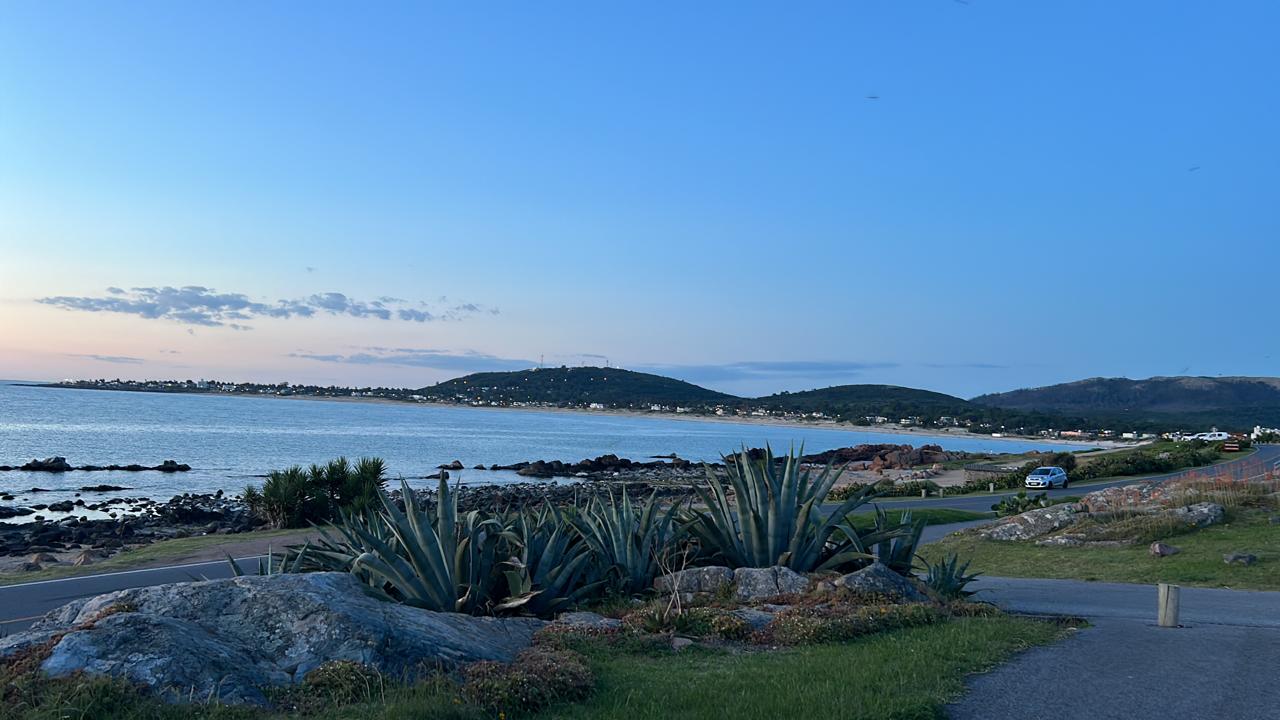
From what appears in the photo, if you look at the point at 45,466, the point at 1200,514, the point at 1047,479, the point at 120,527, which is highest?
the point at 1200,514

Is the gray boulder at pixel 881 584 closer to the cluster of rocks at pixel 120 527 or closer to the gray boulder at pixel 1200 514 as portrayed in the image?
the gray boulder at pixel 1200 514

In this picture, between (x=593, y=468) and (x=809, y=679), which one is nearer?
(x=809, y=679)

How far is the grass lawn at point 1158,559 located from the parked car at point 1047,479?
20.8m

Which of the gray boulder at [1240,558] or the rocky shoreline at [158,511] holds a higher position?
the gray boulder at [1240,558]

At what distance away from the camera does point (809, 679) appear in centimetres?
661

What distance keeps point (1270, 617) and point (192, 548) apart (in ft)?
61.2

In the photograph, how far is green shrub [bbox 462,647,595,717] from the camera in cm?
571

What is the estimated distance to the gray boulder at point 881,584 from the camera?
976cm


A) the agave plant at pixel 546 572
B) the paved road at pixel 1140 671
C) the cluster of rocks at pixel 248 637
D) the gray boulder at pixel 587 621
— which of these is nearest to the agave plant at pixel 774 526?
the agave plant at pixel 546 572

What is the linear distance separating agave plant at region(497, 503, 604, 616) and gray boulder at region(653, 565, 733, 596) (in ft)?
2.54

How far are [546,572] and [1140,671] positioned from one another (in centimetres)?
523

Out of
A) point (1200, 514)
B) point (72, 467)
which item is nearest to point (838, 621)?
point (1200, 514)

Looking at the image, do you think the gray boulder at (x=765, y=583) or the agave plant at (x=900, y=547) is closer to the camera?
the gray boulder at (x=765, y=583)

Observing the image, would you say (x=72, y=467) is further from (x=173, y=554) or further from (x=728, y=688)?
(x=728, y=688)
